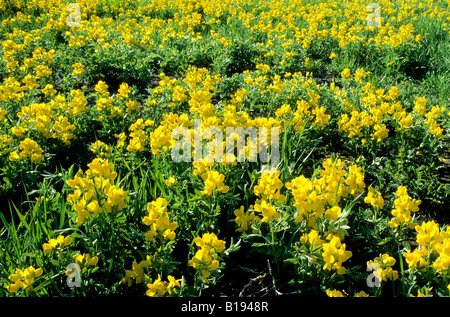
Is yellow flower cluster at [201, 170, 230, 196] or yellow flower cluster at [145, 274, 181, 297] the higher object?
yellow flower cluster at [201, 170, 230, 196]

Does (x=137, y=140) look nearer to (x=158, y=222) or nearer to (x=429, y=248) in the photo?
(x=158, y=222)

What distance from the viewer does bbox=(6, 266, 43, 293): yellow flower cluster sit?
1.51 meters

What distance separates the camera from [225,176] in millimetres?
2279

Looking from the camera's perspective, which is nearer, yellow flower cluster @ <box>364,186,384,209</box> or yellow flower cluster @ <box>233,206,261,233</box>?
yellow flower cluster @ <box>233,206,261,233</box>

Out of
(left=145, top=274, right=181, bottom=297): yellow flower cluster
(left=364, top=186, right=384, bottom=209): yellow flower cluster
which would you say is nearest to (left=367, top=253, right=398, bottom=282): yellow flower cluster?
(left=364, top=186, right=384, bottom=209): yellow flower cluster

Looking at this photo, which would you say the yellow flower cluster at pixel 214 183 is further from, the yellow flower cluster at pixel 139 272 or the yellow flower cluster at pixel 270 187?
the yellow flower cluster at pixel 139 272

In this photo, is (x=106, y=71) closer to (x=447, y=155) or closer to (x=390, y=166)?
(x=390, y=166)

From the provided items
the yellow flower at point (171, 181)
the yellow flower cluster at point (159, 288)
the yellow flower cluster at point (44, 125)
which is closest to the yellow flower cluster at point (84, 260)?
the yellow flower cluster at point (159, 288)

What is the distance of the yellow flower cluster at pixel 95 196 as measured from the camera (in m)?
1.72

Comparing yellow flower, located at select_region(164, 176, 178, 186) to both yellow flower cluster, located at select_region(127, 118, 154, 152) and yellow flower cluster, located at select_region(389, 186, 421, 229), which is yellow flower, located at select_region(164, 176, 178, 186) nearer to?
yellow flower cluster, located at select_region(127, 118, 154, 152)

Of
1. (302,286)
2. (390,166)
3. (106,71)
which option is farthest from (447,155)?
(106,71)

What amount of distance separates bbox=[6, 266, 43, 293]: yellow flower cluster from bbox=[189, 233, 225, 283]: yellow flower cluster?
70 centimetres

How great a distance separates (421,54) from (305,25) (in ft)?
7.41

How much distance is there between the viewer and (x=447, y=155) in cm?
329
